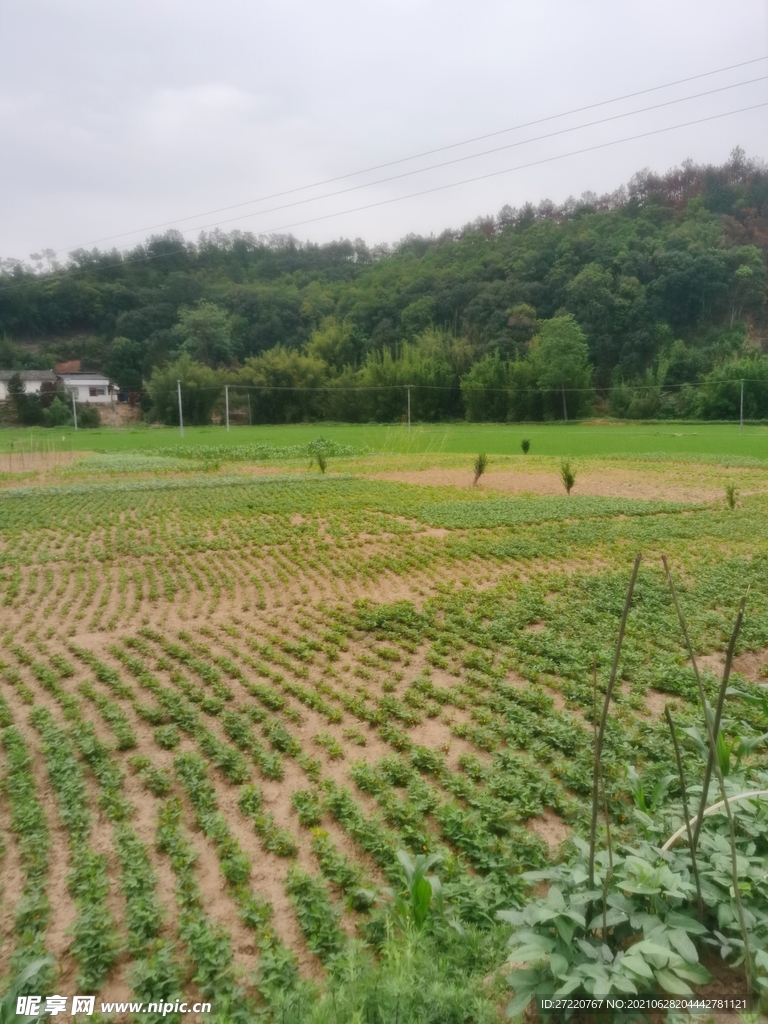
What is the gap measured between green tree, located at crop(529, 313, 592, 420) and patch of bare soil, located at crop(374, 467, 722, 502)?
26066 mm

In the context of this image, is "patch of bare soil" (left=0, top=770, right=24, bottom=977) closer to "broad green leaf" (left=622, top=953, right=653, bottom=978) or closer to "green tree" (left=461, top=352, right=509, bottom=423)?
"broad green leaf" (left=622, top=953, right=653, bottom=978)

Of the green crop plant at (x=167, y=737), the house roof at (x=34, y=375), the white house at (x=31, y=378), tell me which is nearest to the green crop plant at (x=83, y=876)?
the green crop plant at (x=167, y=737)

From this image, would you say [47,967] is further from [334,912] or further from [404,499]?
[404,499]

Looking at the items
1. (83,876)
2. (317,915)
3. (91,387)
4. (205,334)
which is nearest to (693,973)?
(317,915)

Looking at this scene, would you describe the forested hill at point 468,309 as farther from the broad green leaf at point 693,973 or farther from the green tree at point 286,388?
the broad green leaf at point 693,973

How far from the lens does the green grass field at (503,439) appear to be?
1058 inches

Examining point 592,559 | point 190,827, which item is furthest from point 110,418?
point 190,827

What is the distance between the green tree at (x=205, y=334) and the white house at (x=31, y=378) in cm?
1068

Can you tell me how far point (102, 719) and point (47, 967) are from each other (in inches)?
87.9

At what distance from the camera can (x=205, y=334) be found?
59219 millimetres

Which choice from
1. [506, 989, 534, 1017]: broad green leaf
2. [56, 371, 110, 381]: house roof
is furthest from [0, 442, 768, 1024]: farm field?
[56, 371, 110, 381]: house roof

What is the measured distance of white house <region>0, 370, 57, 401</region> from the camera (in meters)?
49.8

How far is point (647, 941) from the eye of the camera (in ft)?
6.53

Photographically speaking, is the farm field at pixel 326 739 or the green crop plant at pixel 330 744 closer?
the farm field at pixel 326 739
